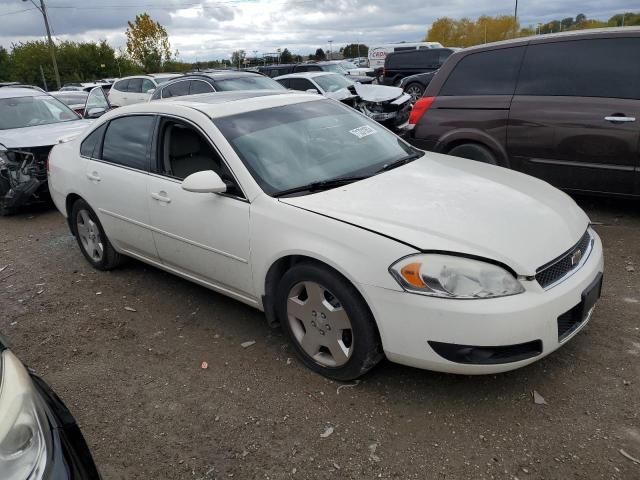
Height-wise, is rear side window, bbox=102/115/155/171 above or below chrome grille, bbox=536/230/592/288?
above

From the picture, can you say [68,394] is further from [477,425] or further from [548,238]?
[548,238]

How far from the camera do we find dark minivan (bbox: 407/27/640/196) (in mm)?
4852

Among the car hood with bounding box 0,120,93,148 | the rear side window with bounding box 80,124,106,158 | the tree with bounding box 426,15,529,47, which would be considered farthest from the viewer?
the tree with bounding box 426,15,529,47

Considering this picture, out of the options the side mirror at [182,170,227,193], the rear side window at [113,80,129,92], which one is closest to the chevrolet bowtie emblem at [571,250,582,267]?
the side mirror at [182,170,227,193]

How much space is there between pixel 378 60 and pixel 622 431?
3056 cm

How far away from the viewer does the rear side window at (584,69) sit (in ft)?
15.8

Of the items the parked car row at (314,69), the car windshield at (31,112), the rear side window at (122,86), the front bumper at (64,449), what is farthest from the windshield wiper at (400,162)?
the rear side window at (122,86)

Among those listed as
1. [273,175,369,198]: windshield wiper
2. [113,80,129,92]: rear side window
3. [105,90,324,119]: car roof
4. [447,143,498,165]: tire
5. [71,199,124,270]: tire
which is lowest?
[71,199,124,270]: tire

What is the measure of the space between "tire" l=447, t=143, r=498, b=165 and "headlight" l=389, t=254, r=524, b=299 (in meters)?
3.31

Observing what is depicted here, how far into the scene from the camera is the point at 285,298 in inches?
123

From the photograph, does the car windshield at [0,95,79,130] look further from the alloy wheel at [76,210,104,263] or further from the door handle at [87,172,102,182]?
the door handle at [87,172,102,182]

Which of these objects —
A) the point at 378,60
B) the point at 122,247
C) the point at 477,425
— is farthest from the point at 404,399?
the point at 378,60

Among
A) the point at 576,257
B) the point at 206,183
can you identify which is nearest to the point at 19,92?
the point at 206,183

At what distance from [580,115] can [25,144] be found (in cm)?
686
